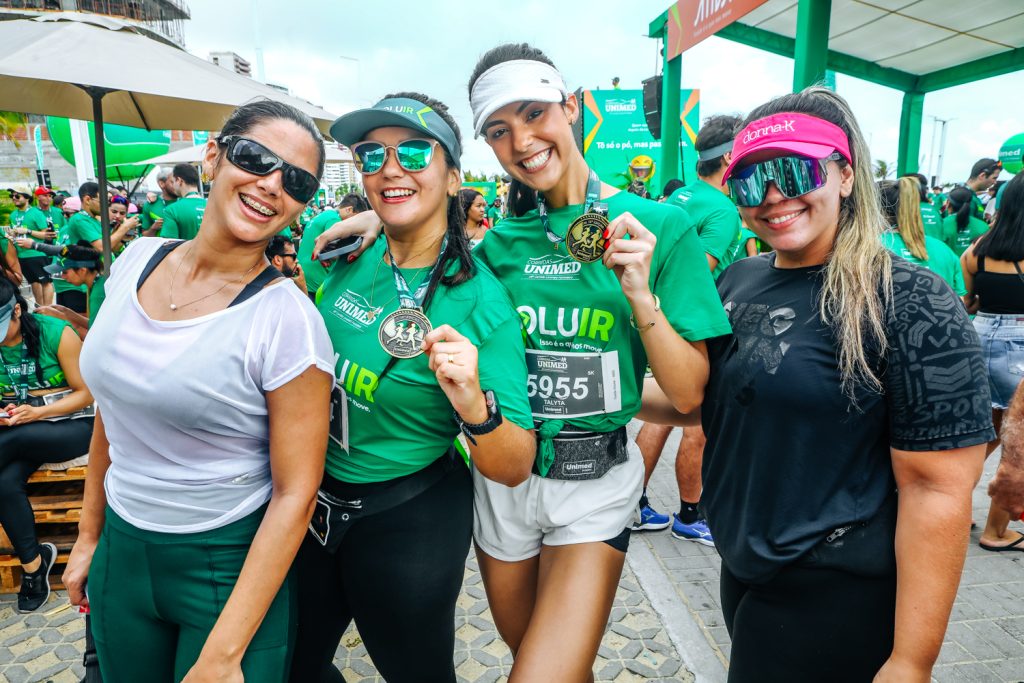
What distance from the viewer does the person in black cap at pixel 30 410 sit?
11.6ft

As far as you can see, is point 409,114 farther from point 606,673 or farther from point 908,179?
point 908,179

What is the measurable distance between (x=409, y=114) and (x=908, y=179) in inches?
143

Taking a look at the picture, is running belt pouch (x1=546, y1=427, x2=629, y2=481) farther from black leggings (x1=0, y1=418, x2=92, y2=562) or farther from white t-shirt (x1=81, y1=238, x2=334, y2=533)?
black leggings (x1=0, y1=418, x2=92, y2=562)

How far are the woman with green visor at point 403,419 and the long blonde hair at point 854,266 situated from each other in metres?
0.82

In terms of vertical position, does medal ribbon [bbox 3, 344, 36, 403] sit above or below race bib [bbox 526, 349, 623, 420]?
below

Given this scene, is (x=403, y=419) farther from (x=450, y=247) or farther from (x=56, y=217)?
(x=56, y=217)

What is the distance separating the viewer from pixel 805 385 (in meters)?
1.51

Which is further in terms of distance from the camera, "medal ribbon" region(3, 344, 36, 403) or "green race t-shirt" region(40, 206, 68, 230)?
"green race t-shirt" region(40, 206, 68, 230)

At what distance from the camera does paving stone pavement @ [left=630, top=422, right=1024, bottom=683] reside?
2.97 meters

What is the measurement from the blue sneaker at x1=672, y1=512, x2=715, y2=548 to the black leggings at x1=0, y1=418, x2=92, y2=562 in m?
3.93

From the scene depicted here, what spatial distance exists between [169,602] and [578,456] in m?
1.22

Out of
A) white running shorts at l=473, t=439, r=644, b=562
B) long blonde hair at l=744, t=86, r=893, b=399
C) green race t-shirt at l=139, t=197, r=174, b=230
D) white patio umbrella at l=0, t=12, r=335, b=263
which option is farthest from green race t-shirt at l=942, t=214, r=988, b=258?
green race t-shirt at l=139, t=197, r=174, b=230

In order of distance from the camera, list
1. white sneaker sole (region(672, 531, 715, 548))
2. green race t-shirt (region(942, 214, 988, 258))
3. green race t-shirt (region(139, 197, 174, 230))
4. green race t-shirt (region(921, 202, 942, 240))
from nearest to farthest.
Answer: white sneaker sole (region(672, 531, 715, 548)), green race t-shirt (region(921, 202, 942, 240)), green race t-shirt (region(942, 214, 988, 258)), green race t-shirt (region(139, 197, 174, 230))

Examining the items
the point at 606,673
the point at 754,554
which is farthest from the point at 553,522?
the point at 606,673
